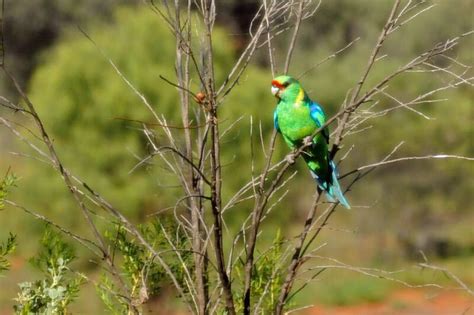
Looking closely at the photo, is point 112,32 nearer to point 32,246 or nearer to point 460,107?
point 32,246

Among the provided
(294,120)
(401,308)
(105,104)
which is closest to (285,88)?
(294,120)

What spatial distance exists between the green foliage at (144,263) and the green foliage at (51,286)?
10 centimetres

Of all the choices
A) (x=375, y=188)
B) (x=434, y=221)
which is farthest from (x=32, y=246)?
(x=434, y=221)

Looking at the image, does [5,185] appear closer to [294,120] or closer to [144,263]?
[144,263]

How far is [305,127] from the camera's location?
3973 mm

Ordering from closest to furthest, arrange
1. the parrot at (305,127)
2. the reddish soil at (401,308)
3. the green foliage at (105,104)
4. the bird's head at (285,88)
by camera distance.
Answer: the bird's head at (285,88) < the parrot at (305,127) < the green foliage at (105,104) < the reddish soil at (401,308)

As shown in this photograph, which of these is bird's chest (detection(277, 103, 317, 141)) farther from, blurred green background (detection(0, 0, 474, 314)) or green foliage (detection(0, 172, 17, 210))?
blurred green background (detection(0, 0, 474, 314))

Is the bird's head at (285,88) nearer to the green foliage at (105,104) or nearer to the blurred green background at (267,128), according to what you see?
the blurred green background at (267,128)

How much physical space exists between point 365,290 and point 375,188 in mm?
1837

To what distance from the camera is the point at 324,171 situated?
12.6 ft

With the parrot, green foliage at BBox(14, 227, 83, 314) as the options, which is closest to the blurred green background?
the parrot

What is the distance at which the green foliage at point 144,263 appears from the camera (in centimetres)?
265

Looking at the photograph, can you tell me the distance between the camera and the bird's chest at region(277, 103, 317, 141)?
3.94 meters

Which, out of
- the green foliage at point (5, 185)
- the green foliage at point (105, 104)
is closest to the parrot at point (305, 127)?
the green foliage at point (5, 185)
